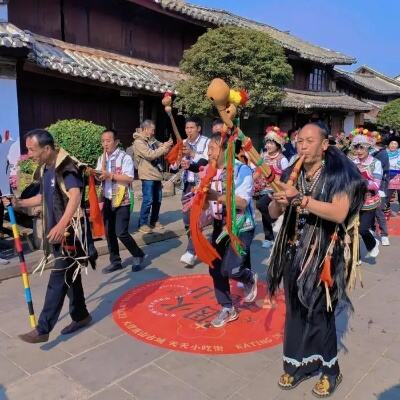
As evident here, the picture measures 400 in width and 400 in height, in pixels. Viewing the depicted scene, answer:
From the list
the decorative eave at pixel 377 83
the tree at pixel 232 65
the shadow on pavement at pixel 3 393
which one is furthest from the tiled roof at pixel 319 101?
the shadow on pavement at pixel 3 393

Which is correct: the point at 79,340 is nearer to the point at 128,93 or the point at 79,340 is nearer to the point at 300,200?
the point at 300,200

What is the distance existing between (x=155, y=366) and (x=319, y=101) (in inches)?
733

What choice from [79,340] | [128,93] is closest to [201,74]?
[128,93]

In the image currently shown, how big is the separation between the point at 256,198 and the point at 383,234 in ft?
6.93

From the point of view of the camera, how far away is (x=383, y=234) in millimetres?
6793

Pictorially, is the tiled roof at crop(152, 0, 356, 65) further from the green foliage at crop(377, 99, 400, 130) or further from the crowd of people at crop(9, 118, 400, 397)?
Result: the crowd of people at crop(9, 118, 400, 397)

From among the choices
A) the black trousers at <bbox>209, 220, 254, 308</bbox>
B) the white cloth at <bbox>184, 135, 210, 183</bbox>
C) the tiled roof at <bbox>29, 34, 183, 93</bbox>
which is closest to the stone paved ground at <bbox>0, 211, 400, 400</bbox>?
the black trousers at <bbox>209, 220, 254, 308</bbox>

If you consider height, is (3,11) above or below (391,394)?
above

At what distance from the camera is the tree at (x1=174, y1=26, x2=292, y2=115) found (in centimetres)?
1050

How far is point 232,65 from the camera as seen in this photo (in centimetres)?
1049

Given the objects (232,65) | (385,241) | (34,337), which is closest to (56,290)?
(34,337)

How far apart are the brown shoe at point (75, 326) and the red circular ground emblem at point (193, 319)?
0.26 m

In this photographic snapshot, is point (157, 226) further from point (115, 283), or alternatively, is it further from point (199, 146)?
point (115, 283)

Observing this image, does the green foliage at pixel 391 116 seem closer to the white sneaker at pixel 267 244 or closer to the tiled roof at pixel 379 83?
the tiled roof at pixel 379 83
